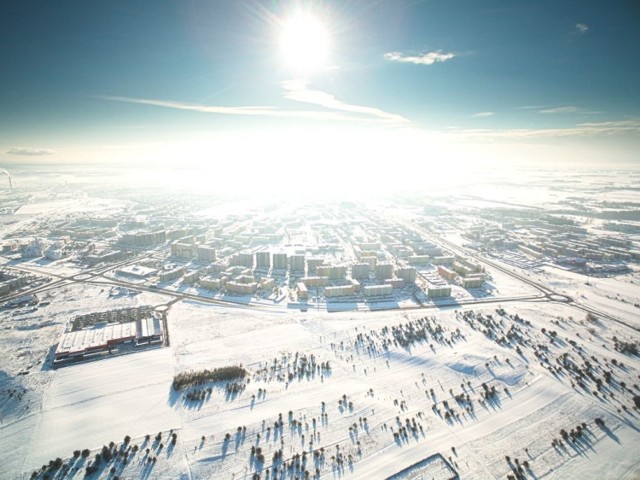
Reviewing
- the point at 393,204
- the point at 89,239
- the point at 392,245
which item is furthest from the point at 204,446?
the point at 393,204

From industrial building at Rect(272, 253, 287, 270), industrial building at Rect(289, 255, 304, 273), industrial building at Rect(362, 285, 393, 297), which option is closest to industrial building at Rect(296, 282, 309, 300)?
industrial building at Rect(362, 285, 393, 297)

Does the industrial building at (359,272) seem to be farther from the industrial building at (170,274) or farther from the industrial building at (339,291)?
the industrial building at (170,274)

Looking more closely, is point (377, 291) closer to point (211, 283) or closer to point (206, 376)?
point (211, 283)

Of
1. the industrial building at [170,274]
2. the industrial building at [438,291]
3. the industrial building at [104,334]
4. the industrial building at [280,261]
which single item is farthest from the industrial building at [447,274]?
the industrial building at [170,274]

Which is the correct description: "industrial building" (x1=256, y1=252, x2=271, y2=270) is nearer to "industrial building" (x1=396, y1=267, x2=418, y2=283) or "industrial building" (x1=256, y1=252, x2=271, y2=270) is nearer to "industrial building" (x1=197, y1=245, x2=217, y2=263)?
"industrial building" (x1=197, y1=245, x2=217, y2=263)

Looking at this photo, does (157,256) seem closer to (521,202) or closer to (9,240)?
(9,240)

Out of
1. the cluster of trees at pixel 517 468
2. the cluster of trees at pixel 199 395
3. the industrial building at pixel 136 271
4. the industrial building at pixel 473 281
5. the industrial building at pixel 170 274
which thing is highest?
the industrial building at pixel 473 281

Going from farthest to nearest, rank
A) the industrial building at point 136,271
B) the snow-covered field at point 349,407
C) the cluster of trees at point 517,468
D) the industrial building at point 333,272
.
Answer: the industrial building at point 136,271 < the industrial building at point 333,272 < the snow-covered field at point 349,407 < the cluster of trees at point 517,468
